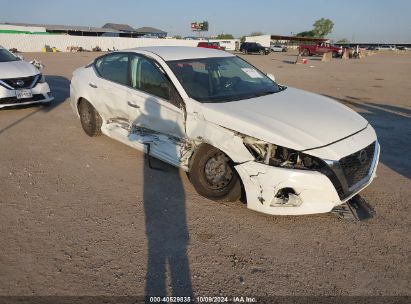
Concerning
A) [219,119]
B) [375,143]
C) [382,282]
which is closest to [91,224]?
[219,119]

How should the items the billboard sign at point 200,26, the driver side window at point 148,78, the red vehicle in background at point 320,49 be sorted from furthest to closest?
the billboard sign at point 200,26 → the red vehicle in background at point 320,49 → the driver side window at point 148,78

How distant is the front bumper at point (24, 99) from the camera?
305 inches

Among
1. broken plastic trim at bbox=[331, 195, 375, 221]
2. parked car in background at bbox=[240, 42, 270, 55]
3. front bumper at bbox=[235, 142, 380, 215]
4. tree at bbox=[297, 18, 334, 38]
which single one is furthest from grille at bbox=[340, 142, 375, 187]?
tree at bbox=[297, 18, 334, 38]

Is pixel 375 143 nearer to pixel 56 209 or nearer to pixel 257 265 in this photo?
pixel 257 265

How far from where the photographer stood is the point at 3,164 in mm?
5117

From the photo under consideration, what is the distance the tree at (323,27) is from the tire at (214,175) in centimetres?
13095

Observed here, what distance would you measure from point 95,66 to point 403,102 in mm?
8630

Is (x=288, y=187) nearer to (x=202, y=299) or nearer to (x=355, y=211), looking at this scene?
(x=355, y=211)

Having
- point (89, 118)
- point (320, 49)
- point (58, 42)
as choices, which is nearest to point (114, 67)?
point (89, 118)

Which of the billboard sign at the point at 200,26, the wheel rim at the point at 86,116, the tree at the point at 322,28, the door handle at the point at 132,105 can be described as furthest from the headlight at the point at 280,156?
the tree at the point at 322,28

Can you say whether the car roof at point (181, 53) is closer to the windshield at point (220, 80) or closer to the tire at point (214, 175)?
the windshield at point (220, 80)

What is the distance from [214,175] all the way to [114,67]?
8.66 feet

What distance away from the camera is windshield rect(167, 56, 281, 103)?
433 cm

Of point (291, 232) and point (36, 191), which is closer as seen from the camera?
point (291, 232)
